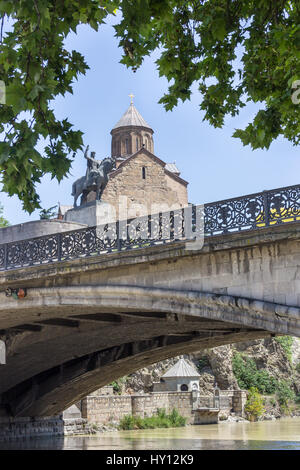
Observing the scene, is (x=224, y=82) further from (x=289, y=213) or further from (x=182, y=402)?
(x=182, y=402)

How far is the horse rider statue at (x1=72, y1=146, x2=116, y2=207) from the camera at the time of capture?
826 inches

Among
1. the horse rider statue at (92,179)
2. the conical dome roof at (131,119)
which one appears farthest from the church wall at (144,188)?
the horse rider statue at (92,179)

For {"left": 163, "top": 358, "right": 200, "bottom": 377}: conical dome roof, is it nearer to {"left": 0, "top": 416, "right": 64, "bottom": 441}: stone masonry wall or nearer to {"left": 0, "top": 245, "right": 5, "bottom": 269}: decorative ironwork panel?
{"left": 0, "top": 416, "right": 64, "bottom": 441}: stone masonry wall

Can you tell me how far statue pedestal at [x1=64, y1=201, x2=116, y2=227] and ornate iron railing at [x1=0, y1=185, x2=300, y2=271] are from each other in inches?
102

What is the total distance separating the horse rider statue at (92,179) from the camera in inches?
826

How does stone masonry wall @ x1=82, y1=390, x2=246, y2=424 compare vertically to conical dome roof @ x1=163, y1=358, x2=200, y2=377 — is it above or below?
below

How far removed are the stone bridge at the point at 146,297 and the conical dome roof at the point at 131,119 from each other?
120ft

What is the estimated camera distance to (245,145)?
845cm

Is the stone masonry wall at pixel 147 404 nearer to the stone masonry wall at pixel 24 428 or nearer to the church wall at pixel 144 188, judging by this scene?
the stone masonry wall at pixel 24 428

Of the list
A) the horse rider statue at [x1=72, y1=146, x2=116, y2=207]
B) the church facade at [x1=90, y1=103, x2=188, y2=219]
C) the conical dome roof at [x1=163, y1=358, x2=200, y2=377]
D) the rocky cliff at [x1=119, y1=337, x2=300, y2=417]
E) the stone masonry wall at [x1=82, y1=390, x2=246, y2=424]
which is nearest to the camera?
the horse rider statue at [x1=72, y1=146, x2=116, y2=207]

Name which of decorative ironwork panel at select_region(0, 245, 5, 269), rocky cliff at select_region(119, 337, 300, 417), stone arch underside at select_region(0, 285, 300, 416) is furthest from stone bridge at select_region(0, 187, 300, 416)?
rocky cliff at select_region(119, 337, 300, 417)

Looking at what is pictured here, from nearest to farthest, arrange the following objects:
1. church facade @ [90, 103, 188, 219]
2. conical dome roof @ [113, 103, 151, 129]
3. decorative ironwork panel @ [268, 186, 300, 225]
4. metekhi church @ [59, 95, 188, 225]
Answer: decorative ironwork panel @ [268, 186, 300, 225] < metekhi church @ [59, 95, 188, 225] < church facade @ [90, 103, 188, 219] < conical dome roof @ [113, 103, 151, 129]

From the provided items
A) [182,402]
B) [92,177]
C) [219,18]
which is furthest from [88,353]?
[219,18]

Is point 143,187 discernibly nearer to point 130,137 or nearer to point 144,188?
point 144,188
